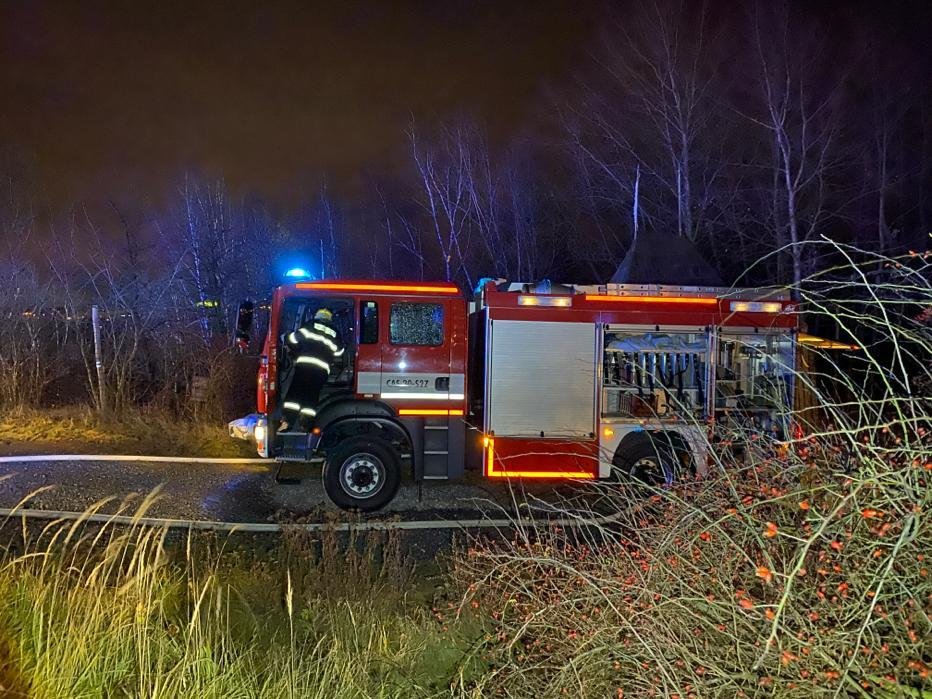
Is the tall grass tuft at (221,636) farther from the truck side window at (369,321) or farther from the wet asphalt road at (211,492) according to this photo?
the truck side window at (369,321)

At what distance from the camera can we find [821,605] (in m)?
2.30

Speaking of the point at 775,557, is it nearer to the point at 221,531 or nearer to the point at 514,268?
the point at 221,531

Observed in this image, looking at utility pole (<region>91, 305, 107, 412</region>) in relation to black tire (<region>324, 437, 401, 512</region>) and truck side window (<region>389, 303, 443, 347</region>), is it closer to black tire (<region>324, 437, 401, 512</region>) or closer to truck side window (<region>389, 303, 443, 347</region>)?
black tire (<region>324, 437, 401, 512</region>)

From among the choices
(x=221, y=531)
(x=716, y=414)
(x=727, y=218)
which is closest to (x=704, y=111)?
(x=727, y=218)

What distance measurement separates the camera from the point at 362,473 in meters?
7.26

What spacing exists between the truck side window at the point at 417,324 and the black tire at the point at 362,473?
1.13m

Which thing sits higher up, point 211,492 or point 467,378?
point 467,378

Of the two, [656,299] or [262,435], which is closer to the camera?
[262,435]

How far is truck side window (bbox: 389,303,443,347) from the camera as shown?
7.35 meters

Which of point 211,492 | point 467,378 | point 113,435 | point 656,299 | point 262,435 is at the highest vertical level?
point 656,299

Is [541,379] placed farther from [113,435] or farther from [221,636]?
[113,435]

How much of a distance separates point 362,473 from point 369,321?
5.22ft

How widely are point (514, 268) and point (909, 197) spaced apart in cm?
990

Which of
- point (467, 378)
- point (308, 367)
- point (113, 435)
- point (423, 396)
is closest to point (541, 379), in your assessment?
point (467, 378)
